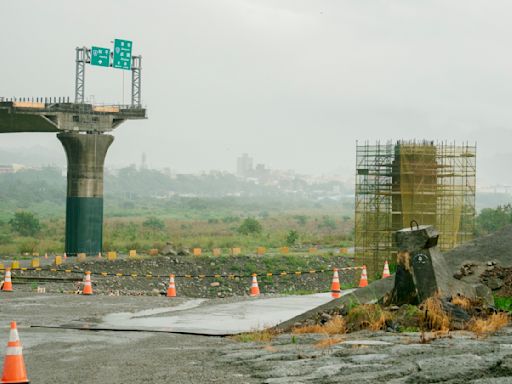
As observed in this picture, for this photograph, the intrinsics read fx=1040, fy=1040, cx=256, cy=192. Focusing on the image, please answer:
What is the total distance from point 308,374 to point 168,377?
174 cm

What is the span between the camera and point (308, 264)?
212ft

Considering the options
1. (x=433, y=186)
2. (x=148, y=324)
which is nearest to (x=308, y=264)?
(x=433, y=186)

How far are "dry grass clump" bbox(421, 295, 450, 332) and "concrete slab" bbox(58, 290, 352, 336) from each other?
3.55 m

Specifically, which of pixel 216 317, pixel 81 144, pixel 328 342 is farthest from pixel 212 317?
pixel 81 144

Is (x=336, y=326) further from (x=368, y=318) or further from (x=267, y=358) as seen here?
(x=267, y=358)

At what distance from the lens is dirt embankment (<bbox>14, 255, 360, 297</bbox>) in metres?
47.5

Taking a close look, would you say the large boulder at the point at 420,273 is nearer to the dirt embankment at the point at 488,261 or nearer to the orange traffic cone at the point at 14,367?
the dirt embankment at the point at 488,261

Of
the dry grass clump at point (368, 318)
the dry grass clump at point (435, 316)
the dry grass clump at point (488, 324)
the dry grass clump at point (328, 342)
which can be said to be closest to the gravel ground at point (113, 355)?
the dry grass clump at point (328, 342)

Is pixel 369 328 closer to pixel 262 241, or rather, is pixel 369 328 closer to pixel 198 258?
pixel 198 258

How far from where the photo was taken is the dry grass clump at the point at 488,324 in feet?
47.7

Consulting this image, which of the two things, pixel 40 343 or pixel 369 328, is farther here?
pixel 40 343

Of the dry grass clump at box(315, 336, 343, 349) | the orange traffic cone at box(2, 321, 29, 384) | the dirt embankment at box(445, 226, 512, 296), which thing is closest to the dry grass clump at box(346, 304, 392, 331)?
the dry grass clump at box(315, 336, 343, 349)

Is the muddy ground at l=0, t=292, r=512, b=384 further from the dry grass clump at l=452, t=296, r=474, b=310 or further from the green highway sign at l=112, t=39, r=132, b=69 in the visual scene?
the green highway sign at l=112, t=39, r=132, b=69

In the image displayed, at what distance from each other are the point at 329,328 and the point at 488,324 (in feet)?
8.38
